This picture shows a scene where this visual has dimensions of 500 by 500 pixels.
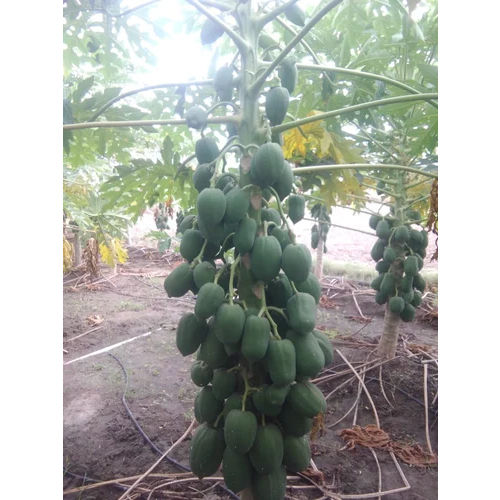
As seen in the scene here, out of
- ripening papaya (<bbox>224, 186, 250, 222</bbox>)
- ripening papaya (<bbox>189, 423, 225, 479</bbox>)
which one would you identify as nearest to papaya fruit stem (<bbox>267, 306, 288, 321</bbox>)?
ripening papaya (<bbox>224, 186, 250, 222</bbox>)

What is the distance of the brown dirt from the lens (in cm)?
197

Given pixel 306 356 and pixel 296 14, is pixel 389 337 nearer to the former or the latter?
pixel 306 356

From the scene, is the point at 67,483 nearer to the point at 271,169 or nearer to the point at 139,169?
the point at 139,169

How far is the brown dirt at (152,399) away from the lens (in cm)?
197

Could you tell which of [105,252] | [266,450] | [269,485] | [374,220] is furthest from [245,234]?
[374,220]

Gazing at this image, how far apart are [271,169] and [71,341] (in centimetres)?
202

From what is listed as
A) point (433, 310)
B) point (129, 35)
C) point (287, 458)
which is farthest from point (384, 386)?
point (129, 35)

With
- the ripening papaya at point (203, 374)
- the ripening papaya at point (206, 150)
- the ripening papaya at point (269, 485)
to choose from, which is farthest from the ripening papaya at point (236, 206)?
the ripening papaya at point (269, 485)

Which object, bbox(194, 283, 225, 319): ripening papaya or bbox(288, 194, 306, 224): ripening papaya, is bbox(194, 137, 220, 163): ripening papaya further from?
bbox(194, 283, 225, 319): ripening papaya

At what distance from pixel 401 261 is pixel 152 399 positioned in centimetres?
192

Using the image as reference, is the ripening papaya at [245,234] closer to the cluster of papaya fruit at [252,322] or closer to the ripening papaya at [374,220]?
the cluster of papaya fruit at [252,322]

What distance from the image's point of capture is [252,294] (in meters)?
1.15

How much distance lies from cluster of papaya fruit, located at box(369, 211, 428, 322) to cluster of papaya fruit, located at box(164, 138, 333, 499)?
1789 millimetres

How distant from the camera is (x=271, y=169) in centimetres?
104
